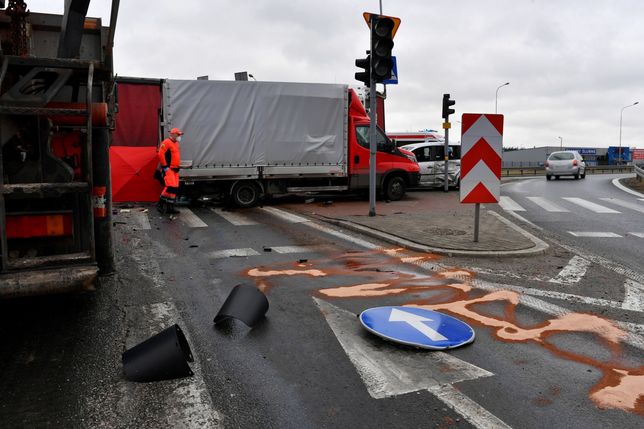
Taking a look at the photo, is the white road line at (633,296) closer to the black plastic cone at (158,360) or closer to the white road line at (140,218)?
the black plastic cone at (158,360)

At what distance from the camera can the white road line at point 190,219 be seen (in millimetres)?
11211

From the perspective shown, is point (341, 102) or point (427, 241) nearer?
point (427, 241)

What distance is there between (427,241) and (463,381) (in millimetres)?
5386

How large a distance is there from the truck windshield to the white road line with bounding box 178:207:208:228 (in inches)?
210

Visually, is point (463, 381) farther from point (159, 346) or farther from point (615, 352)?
point (159, 346)

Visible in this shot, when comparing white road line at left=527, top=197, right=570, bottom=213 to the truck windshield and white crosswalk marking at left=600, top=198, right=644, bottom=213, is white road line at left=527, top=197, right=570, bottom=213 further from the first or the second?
the truck windshield

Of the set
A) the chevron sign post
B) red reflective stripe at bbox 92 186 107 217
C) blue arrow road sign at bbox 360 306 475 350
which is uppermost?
the chevron sign post

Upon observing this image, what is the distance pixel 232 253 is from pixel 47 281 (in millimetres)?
4226

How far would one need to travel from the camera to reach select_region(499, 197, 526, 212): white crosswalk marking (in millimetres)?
14883

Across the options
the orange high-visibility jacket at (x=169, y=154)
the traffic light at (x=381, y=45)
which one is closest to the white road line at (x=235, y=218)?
the orange high-visibility jacket at (x=169, y=154)

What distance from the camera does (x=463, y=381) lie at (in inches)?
142

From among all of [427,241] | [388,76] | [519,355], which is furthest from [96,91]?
[388,76]

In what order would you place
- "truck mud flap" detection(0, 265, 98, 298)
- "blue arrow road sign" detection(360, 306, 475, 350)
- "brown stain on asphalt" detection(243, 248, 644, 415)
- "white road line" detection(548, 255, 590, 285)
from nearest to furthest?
"brown stain on asphalt" detection(243, 248, 644, 415)
"truck mud flap" detection(0, 265, 98, 298)
"blue arrow road sign" detection(360, 306, 475, 350)
"white road line" detection(548, 255, 590, 285)

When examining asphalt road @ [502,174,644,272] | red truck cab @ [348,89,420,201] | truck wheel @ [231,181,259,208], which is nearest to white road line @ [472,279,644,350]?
asphalt road @ [502,174,644,272]
